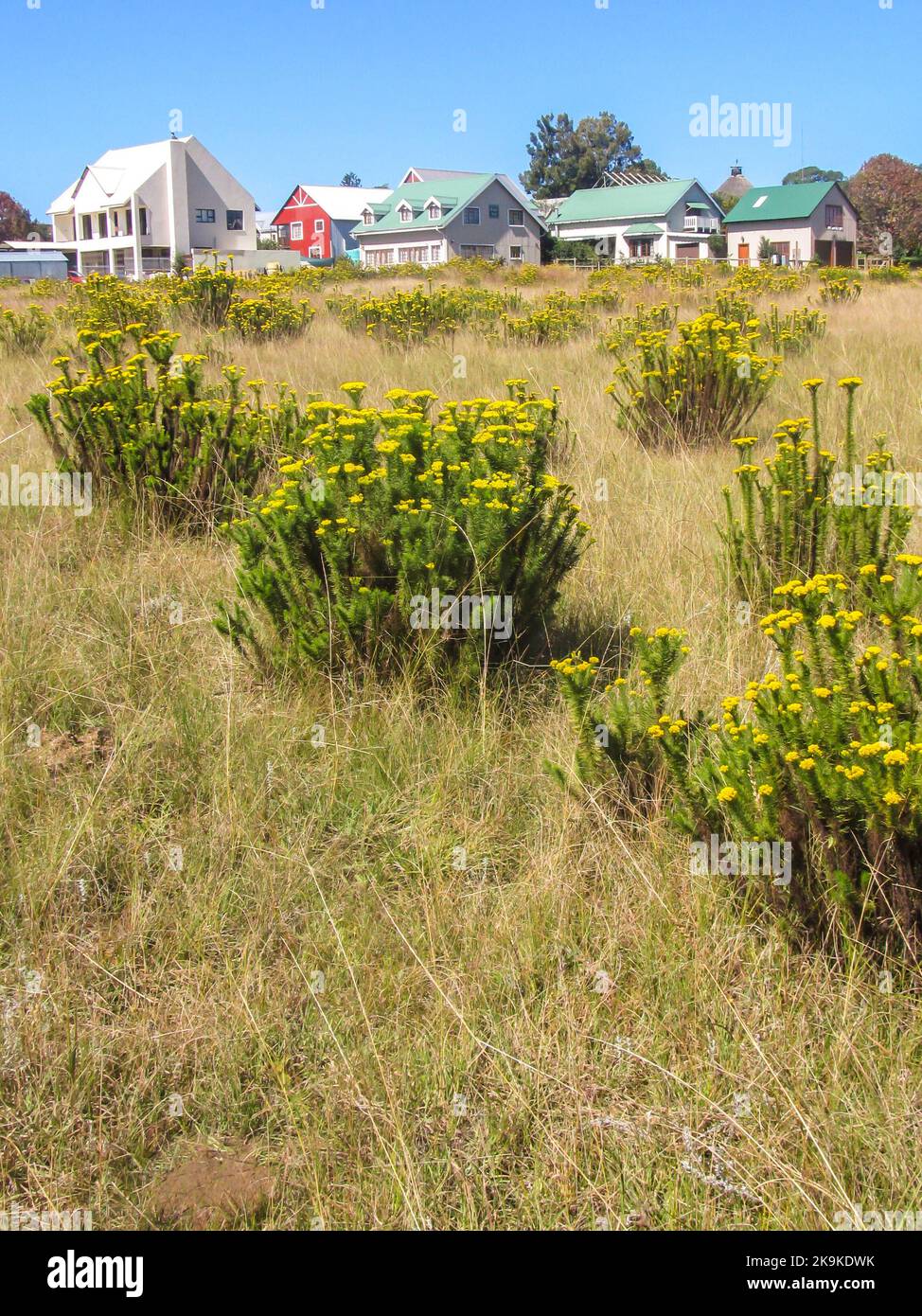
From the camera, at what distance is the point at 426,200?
54.9 m

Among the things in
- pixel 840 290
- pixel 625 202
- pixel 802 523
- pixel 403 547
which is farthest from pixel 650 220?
pixel 403 547

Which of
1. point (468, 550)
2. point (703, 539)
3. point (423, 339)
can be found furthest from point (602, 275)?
point (468, 550)

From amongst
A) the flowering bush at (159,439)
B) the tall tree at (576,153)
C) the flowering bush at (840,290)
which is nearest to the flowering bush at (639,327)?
the flowering bush at (159,439)

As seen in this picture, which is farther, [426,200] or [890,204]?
[890,204]

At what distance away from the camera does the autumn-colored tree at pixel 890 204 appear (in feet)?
199

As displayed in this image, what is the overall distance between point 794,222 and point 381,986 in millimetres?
56981

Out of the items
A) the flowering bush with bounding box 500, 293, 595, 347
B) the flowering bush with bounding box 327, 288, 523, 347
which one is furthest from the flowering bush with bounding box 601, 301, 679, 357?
the flowering bush with bounding box 327, 288, 523, 347

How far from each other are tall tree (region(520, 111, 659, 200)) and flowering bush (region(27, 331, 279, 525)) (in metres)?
90.8

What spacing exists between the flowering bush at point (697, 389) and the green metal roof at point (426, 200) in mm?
48861

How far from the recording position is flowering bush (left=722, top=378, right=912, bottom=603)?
432 centimetres

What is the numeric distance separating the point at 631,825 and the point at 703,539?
2.52 m

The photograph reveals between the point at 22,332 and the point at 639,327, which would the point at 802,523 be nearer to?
the point at 639,327
